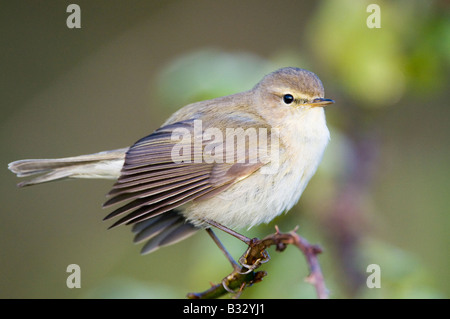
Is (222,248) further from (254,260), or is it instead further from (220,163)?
(254,260)

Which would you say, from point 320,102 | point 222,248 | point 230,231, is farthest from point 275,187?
point 320,102

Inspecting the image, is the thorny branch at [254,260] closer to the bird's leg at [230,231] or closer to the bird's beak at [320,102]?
the bird's leg at [230,231]

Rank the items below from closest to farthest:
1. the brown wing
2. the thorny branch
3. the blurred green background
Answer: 1. the thorny branch
2. the brown wing
3. the blurred green background

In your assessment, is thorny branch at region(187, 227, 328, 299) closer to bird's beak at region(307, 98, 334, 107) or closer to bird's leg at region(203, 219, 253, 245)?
bird's leg at region(203, 219, 253, 245)

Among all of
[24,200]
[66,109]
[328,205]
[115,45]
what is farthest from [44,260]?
[328,205]

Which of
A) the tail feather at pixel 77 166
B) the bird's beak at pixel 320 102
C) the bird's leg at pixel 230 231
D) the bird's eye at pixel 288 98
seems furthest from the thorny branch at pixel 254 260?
the tail feather at pixel 77 166

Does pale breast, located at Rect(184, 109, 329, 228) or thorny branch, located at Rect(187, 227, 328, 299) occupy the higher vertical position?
pale breast, located at Rect(184, 109, 329, 228)

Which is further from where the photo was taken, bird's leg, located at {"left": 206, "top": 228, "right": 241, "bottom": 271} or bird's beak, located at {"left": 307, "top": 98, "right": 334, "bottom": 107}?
bird's beak, located at {"left": 307, "top": 98, "right": 334, "bottom": 107}

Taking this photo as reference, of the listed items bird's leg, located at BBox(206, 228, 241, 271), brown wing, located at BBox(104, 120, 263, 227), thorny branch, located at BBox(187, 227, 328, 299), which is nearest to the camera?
thorny branch, located at BBox(187, 227, 328, 299)

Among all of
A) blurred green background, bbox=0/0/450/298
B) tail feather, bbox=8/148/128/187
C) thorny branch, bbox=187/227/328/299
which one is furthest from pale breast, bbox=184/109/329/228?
tail feather, bbox=8/148/128/187
